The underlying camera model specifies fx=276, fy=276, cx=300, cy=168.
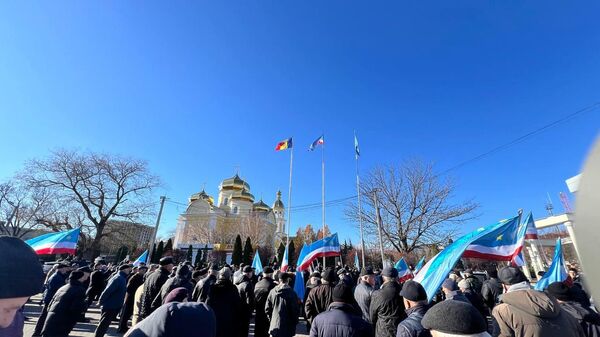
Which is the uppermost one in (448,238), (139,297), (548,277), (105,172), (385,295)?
(105,172)

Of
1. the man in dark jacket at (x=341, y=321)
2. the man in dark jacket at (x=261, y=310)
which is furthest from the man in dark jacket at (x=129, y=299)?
the man in dark jacket at (x=341, y=321)

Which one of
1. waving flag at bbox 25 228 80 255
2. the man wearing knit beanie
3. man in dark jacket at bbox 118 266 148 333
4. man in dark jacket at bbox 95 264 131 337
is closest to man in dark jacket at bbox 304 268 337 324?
the man wearing knit beanie

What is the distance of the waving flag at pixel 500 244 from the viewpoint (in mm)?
6141

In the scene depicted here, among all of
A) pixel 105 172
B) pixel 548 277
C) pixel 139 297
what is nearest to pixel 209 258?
pixel 105 172

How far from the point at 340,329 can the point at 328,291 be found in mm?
2501

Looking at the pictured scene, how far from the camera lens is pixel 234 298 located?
16.6ft

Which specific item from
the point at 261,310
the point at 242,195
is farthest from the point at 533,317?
the point at 242,195

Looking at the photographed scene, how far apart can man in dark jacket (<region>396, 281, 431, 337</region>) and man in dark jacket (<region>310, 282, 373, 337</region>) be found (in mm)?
462

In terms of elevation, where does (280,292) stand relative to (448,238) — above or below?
below

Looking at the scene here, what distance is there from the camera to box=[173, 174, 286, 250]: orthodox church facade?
157 feet

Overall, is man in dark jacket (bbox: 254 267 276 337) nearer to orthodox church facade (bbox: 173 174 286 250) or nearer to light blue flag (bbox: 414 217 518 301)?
light blue flag (bbox: 414 217 518 301)

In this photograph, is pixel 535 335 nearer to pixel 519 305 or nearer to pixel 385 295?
pixel 519 305

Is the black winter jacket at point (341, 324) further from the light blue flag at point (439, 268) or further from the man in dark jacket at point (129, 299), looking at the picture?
the man in dark jacket at point (129, 299)

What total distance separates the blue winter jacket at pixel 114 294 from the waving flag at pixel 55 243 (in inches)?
155
